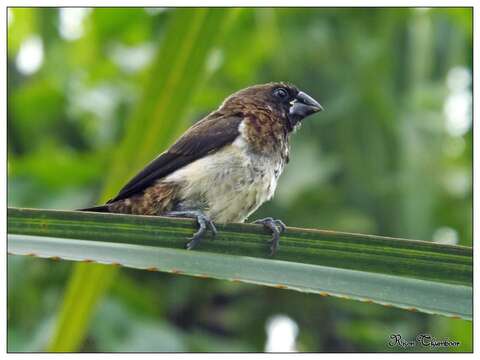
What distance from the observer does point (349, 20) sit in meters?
4.84

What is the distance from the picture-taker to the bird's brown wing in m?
2.90

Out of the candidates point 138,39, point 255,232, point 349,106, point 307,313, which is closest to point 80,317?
point 255,232

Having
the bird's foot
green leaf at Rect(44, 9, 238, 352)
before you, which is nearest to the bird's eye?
the bird's foot

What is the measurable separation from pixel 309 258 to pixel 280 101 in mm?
1750

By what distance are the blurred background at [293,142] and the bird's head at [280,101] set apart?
0.60 metres

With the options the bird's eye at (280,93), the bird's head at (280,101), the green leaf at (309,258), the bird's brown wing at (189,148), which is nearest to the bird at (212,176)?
the bird's brown wing at (189,148)

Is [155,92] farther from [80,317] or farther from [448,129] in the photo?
[448,129]

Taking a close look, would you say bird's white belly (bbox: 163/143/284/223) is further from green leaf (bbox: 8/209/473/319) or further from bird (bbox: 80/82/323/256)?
green leaf (bbox: 8/209/473/319)

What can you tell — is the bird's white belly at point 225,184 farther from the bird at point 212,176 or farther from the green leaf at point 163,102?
the green leaf at point 163,102

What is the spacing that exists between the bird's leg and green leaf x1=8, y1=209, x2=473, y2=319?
13cm

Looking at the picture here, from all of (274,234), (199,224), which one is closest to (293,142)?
(199,224)

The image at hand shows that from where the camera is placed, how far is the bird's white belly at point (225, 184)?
116 inches

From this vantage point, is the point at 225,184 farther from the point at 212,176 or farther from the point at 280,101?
the point at 280,101
